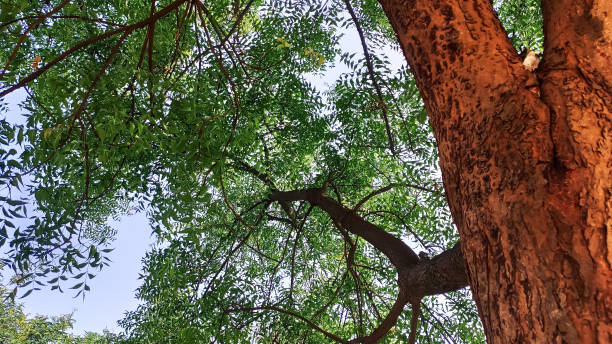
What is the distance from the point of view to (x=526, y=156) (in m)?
1.03

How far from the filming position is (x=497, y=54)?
123cm

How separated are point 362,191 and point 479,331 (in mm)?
1697

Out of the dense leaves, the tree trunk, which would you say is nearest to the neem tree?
the tree trunk

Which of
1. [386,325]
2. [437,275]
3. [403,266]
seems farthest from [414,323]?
[437,275]

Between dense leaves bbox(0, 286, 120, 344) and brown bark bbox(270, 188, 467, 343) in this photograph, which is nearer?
brown bark bbox(270, 188, 467, 343)

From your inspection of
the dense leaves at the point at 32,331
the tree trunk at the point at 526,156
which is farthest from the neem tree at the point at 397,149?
the dense leaves at the point at 32,331

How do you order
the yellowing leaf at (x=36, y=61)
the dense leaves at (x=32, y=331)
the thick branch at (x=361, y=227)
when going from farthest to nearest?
the dense leaves at (x=32, y=331), the yellowing leaf at (x=36, y=61), the thick branch at (x=361, y=227)

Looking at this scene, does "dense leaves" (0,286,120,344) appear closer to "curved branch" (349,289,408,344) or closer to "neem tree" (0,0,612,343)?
"neem tree" (0,0,612,343)

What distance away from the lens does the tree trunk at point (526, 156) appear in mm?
882

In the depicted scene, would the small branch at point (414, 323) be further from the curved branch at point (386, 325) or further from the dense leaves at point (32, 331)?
A: the dense leaves at point (32, 331)

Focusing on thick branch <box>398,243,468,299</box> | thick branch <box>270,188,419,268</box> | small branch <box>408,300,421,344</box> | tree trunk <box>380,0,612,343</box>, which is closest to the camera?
tree trunk <box>380,0,612,343</box>

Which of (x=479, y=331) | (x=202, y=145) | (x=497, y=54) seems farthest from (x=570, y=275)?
(x=479, y=331)

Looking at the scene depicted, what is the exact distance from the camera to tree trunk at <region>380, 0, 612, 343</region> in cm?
88

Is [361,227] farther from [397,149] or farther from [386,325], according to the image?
[397,149]
